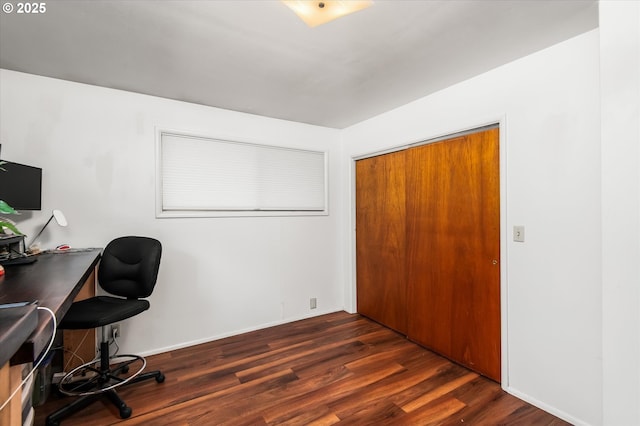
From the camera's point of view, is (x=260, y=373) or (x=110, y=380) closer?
(x=110, y=380)

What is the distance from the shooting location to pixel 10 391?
763mm

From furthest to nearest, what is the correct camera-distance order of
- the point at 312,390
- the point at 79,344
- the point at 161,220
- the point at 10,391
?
1. the point at 161,220
2. the point at 79,344
3. the point at 312,390
4. the point at 10,391

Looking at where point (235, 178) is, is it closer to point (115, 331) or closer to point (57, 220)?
point (57, 220)

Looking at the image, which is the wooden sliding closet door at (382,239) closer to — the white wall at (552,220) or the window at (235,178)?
the window at (235,178)

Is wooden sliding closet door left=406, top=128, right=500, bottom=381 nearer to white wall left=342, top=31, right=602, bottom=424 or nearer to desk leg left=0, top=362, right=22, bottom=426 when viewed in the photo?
white wall left=342, top=31, right=602, bottom=424

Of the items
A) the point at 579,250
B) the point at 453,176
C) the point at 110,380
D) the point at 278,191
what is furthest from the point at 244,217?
the point at 579,250

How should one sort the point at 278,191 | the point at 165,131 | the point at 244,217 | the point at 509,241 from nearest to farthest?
the point at 509,241, the point at 165,131, the point at 244,217, the point at 278,191

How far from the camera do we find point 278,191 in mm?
3436

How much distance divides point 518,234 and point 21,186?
352 cm

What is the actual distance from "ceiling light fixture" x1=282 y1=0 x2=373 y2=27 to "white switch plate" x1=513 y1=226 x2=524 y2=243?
5.80 ft

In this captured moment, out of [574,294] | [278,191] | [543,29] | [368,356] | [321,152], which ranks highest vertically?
[543,29]

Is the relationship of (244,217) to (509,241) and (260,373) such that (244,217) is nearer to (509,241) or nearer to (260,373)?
(260,373)

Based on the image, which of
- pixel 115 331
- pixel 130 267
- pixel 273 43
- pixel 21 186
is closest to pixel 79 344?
pixel 115 331

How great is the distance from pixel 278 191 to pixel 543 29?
104 inches
